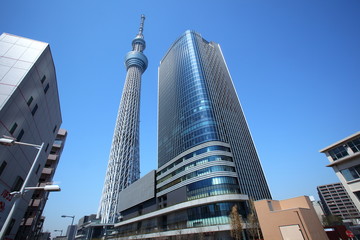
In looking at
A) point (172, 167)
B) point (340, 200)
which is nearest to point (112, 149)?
point (172, 167)

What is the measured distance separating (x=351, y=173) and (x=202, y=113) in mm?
41350

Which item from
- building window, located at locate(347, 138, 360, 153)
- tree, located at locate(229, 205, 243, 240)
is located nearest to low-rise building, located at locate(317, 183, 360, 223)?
tree, located at locate(229, 205, 243, 240)

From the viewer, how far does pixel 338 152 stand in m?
28.6

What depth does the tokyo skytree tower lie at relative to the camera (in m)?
95.9

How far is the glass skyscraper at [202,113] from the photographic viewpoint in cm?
5903

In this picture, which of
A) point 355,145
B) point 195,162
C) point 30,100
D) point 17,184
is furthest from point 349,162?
point 17,184

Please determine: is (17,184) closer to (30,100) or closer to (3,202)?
(3,202)

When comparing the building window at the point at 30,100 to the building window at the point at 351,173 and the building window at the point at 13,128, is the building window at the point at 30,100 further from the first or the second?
the building window at the point at 351,173

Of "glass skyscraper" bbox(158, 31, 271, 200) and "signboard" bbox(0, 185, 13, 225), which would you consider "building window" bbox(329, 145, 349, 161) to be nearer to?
"glass skyscraper" bbox(158, 31, 271, 200)

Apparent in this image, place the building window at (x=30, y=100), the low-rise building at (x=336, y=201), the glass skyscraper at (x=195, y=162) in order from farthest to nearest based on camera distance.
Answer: the low-rise building at (x=336, y=201) → the glass skyscraper at (x=195, y=162) → the building window at (x=30, y=100)

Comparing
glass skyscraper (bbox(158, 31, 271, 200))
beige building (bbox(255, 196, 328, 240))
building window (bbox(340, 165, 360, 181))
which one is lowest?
beige building (bbox(255, 196, 328, 240))

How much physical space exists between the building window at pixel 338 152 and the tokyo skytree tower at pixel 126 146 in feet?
306

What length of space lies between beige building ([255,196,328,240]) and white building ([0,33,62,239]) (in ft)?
104

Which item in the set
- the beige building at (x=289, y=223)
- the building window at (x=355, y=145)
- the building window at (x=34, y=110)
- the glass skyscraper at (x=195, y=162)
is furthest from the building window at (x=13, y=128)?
the building window at (x=355, y=145)
